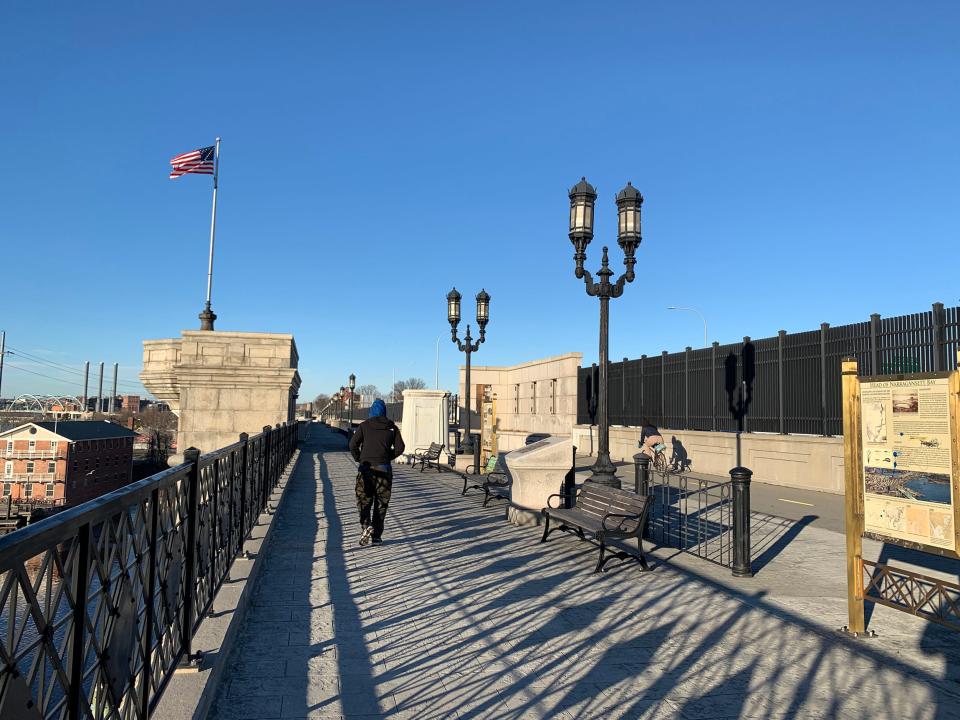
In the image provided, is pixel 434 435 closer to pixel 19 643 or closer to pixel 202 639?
pixel 202 639

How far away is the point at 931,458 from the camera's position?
15.6ft

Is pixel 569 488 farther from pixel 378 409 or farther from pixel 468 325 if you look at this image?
pixel 468 325

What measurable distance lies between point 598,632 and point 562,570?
6.95ft

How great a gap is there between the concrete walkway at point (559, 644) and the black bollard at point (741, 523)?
0.23 metres

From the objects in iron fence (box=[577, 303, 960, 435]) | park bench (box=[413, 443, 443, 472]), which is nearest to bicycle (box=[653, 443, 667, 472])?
iron fence (box=[577, 303, 960, 435])

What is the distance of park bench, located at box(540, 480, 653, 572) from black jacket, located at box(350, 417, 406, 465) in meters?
2.37

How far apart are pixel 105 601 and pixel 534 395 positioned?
3363cm

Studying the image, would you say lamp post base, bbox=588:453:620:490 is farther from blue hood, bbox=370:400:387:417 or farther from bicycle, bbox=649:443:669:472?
bicycle, bbox=649:443:669:472

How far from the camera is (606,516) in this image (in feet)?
24.2

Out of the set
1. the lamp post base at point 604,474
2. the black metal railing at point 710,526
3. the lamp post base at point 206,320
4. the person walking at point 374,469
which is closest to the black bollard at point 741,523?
the black metal railing at point 710,526

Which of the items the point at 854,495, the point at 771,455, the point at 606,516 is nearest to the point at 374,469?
the point at 606,516

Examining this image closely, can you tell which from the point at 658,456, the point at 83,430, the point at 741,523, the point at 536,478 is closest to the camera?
the point at 741,523

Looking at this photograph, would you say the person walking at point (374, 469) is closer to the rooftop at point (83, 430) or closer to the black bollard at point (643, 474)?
the black bollard at point (643, 474)

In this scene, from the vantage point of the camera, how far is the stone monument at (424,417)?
2273 centimetres
